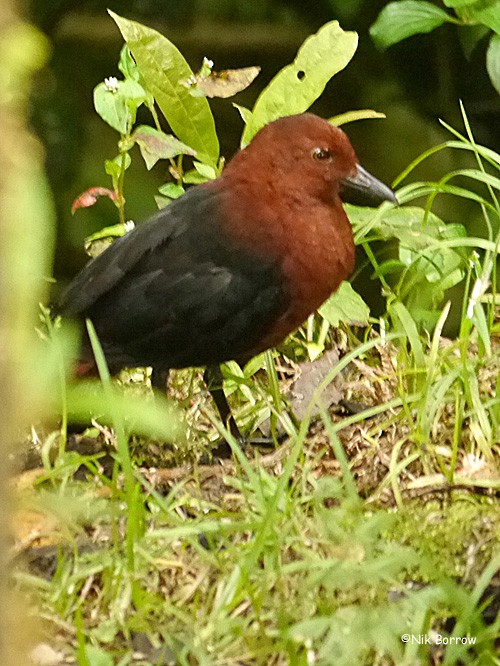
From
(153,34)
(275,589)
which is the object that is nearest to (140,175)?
(153,34)

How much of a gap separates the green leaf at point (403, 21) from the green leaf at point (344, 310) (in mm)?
666

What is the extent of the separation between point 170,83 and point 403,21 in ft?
2.08

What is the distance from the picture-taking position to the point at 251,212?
2215 mm

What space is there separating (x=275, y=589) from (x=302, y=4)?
2.41 meters

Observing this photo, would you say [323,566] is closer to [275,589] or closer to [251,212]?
[275,589]

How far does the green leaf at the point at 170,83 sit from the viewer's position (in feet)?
8.20

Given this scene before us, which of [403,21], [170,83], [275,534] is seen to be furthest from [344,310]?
[275,534]

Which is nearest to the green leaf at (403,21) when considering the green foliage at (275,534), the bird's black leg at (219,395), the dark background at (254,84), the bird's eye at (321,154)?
the green foliage at (275,534)

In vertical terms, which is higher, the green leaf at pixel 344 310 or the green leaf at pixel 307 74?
the green leaf at pixel 307 74

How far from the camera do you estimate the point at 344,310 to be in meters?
2.56

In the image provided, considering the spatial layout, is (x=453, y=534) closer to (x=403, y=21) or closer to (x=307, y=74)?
(x=307, y=74)

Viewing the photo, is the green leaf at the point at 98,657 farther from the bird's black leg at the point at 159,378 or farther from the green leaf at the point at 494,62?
the green leaf at the point at 494,62

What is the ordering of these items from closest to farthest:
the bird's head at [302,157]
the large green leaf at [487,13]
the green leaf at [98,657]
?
the green leaf at [98,657]
the bird's head at [302,157]
the large green leaf at [487,13]

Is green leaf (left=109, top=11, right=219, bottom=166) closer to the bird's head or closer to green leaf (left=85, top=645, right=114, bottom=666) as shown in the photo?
the bird's head
